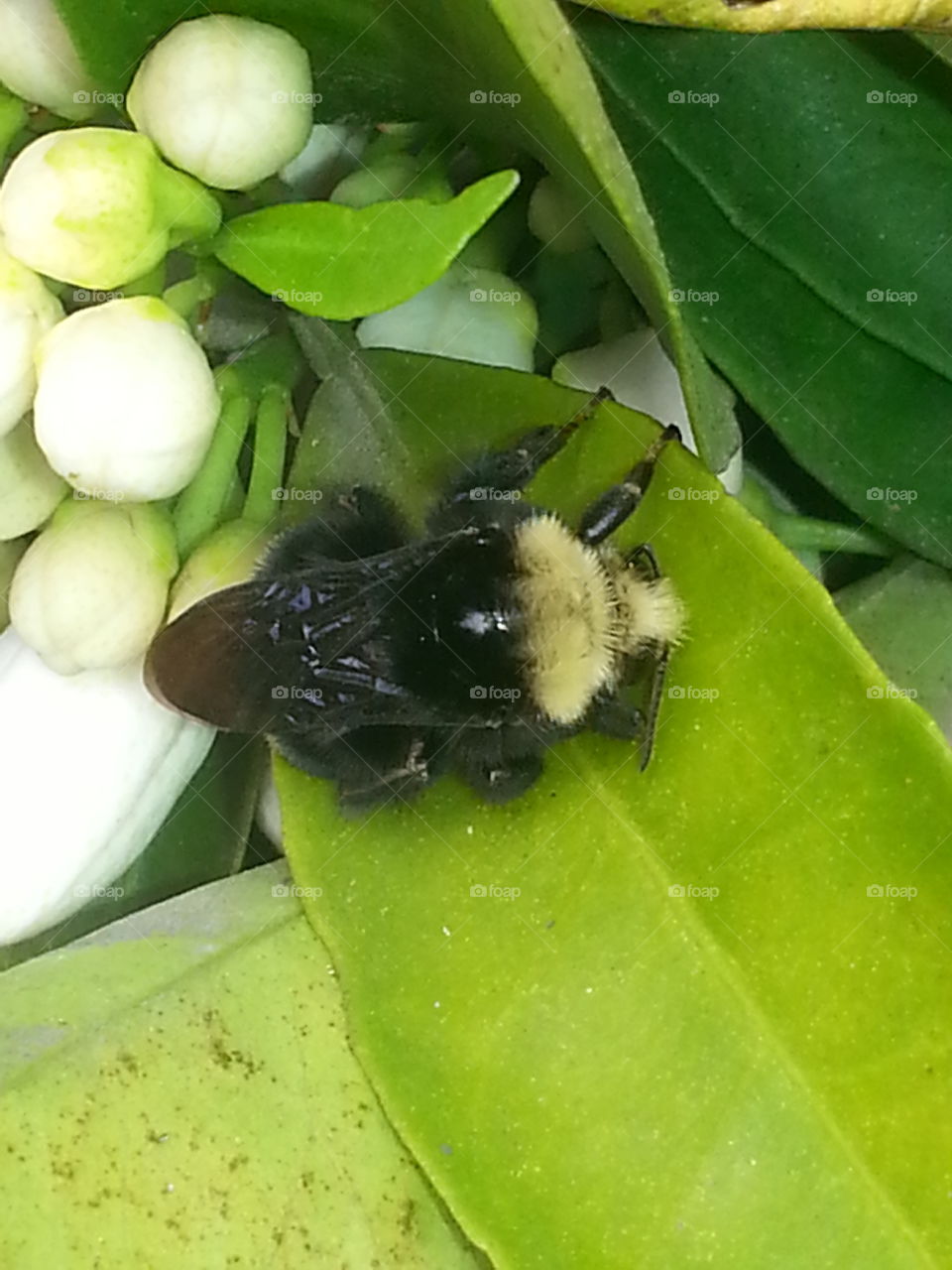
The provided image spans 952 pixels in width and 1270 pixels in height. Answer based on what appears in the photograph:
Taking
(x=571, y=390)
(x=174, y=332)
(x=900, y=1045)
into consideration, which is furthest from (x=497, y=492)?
(x=900, y=1045)

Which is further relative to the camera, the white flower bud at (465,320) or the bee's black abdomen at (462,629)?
the white flower bud at (465,320)

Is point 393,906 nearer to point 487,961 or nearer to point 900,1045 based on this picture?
point 487,961

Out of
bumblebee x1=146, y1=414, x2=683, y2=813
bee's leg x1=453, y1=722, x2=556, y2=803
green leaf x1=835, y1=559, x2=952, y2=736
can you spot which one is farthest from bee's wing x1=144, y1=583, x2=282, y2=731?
green leaf x1=835, y1=559, x2=952, y2=736

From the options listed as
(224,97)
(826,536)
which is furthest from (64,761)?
(826,536)

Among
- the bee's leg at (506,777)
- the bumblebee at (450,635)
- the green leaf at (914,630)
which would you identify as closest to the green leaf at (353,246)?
the bumblebee at (450,635)

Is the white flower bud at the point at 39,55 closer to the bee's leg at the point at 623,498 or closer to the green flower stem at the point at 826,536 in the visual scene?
the bee's leg at the point at 623,498

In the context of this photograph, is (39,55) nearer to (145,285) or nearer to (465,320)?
(145,285)
